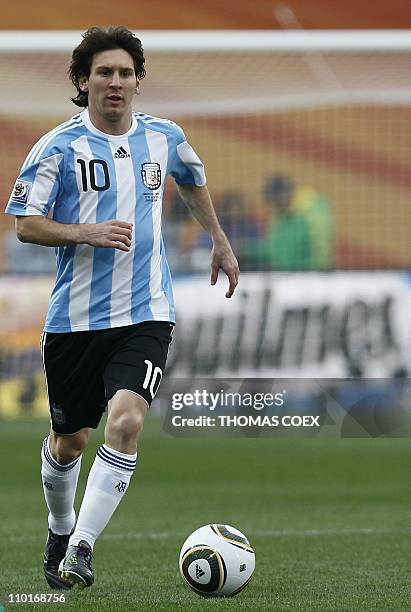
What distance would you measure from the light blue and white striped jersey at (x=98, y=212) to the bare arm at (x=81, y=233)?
10 cm

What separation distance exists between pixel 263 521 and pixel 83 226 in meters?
3.66

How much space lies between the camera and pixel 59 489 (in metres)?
5.91

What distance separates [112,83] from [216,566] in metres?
2.04

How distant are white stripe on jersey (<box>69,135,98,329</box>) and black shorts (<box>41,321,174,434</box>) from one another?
95 millimetres

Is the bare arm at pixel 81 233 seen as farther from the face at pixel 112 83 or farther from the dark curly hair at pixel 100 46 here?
the dark curly hair at pixel 100 46

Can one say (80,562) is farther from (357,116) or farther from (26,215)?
(357,116)

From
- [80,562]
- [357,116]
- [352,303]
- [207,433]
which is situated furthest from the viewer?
[357,116]

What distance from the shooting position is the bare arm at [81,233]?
5.22 m

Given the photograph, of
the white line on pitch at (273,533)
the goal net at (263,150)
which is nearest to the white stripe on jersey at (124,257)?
the white line on pitch at (273,533)

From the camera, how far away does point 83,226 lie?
17.3 ft

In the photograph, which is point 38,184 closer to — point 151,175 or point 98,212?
point 98,212

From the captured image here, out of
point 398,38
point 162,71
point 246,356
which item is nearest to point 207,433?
point 246,356

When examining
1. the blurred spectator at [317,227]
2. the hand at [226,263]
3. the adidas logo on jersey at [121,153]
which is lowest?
the blurred spectator at [317,227]

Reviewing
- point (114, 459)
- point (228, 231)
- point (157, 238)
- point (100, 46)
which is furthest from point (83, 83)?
point (228, 231)
